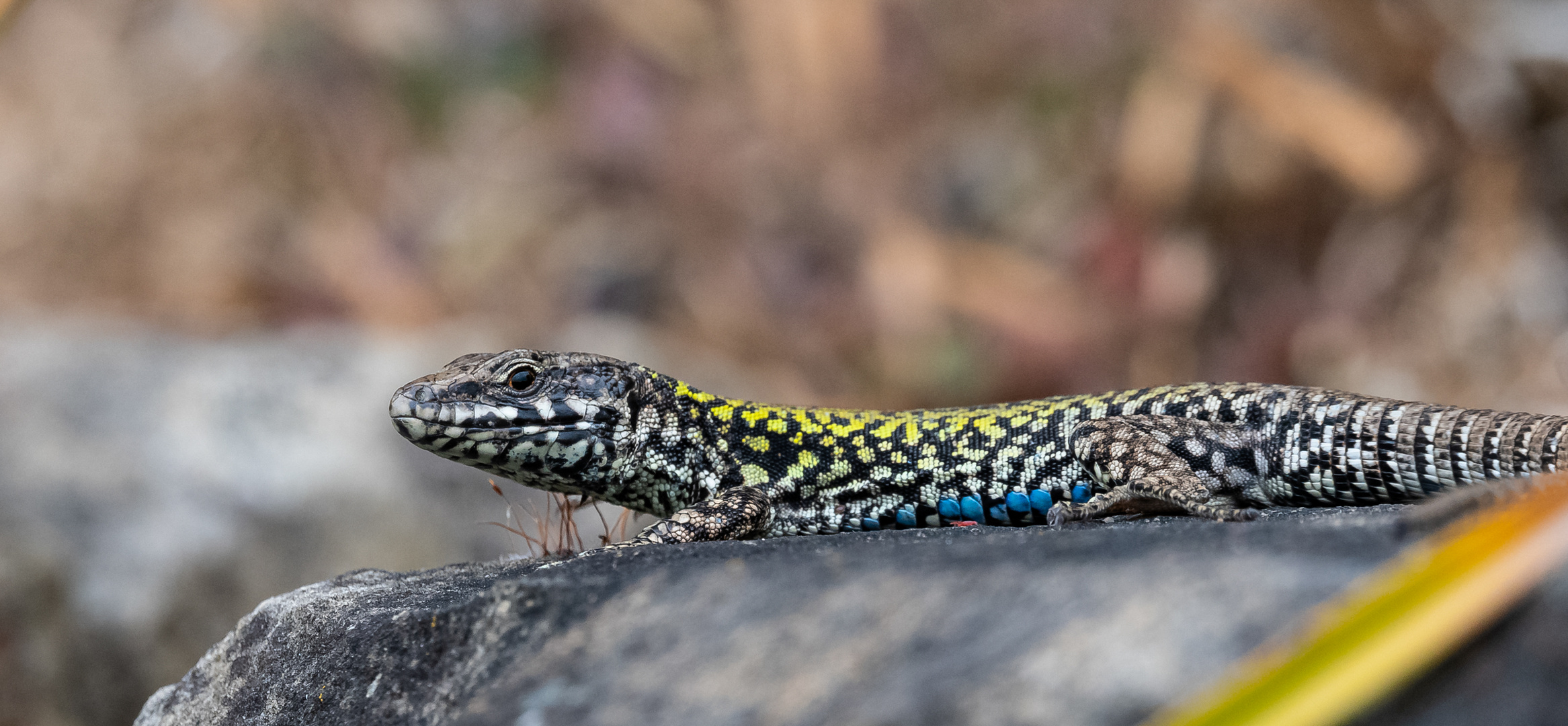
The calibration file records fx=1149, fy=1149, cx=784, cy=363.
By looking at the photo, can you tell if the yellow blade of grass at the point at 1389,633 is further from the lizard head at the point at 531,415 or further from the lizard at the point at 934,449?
the lizard head at the point at 531,415

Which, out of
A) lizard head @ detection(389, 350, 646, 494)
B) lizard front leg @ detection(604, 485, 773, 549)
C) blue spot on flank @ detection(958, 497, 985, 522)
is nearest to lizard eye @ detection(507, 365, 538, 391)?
lizard head @ detection(389, 350, 646, 494)

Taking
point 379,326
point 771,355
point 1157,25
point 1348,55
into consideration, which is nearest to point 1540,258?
point 1348,55

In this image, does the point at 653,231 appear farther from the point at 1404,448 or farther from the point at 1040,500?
the point at 1404,448

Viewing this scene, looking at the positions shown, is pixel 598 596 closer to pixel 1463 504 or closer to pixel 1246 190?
pixel 1463 504

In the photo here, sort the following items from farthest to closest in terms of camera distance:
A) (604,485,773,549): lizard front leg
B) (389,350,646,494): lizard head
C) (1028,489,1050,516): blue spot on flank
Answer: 1. (1028,489,1050,516): blue spot on flank
2. (389,350,646,494): lizard head
3. (604,485,773,549): lizard front leg

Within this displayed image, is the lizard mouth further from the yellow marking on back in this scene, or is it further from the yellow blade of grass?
the yellow blade of grass

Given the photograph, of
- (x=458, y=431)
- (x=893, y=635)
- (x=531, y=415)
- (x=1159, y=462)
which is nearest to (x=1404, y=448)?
(x=1159, y=462)

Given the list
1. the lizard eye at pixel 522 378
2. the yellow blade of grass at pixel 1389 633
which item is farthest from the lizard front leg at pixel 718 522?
the yellow blade of grass at pixel 1389 633
